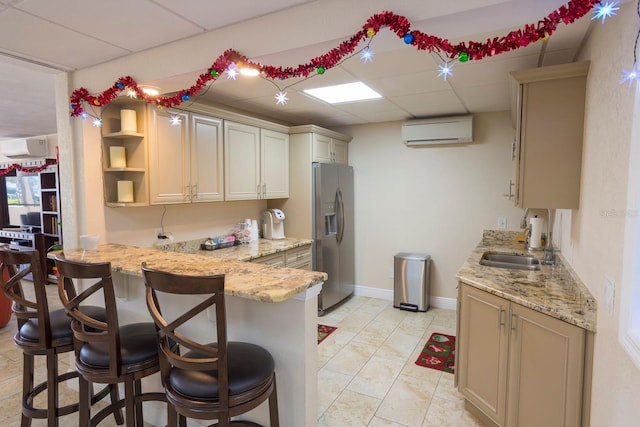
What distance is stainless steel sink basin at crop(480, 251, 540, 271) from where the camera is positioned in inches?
120

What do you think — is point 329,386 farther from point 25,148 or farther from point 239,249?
point 25,148

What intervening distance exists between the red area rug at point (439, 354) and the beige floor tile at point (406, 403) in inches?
13.0

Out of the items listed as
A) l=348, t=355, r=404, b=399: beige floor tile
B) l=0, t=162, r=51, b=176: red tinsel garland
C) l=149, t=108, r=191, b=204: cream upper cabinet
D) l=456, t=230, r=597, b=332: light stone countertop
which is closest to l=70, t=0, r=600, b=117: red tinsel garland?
l=149, t=108, r=191, b=204: cream upper cabinet

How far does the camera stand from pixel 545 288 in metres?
2.14

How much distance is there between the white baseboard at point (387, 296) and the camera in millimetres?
4504

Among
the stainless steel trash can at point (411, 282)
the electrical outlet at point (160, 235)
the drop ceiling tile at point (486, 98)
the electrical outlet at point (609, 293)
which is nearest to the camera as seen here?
the electrical outlet at point (609, 293)

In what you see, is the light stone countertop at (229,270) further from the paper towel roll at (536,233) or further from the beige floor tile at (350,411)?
the paper towel roll at (536,233)

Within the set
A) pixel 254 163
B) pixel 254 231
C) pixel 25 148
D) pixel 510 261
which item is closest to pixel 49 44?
pixel 254 163

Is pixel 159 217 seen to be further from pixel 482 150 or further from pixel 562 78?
pixel 482 150

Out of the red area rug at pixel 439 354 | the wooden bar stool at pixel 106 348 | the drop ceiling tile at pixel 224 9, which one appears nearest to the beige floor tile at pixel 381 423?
the red area rug at pixel 439 354

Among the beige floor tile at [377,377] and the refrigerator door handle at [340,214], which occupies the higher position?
the refrigerator door handle at [340,214]

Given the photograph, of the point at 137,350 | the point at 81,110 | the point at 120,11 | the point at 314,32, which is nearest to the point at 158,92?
the point at 81,110

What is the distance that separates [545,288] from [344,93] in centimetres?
228

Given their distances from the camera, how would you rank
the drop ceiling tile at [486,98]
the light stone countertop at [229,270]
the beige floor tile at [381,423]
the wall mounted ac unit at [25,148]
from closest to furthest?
the light stone countertop at [229,270] < the beige floor tile at [381,423] < the drop ceiling tile at [486,98] < the wall mounted ac unit at [25,148]
